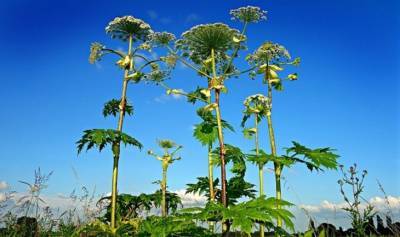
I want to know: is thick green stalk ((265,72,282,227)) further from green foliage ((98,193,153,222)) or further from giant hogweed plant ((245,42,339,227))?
green foliage ((98,193,153,222))

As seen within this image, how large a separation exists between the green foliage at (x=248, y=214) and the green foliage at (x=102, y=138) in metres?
3.47

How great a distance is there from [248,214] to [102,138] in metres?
4.10

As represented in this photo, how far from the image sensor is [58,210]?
9.33m

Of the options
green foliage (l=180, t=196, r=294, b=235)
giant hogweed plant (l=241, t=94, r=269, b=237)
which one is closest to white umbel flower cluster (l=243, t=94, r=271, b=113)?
giant hogweed plant (l=241, t=94, r=269, b=237)

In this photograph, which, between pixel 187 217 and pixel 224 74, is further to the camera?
pixel 224 74

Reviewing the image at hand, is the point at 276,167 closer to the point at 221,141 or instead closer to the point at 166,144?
the point at 221,141

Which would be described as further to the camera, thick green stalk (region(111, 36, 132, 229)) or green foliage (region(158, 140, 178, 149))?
green foliage (region(158, 140, 178, 149))

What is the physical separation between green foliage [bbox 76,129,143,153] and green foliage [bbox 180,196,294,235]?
3469 millimetres

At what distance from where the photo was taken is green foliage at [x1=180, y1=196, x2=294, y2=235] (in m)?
4.47

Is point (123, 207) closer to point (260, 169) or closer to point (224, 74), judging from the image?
point (260, 169)

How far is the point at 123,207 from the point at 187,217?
5.08 m

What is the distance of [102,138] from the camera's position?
26.1 ft

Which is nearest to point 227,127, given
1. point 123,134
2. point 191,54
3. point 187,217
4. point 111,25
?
point 191,54

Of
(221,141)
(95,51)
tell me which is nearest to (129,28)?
(95,51)
